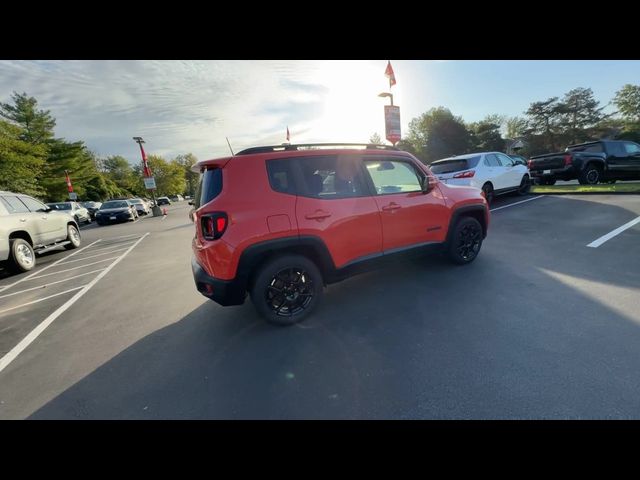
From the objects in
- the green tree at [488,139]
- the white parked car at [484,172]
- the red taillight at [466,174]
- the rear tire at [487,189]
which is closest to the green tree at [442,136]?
the green tree at [488,139]

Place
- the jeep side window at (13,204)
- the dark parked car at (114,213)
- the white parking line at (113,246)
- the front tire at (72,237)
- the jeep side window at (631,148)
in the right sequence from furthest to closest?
1. the dark parked car at (114,213)
2. the jeep side window at (631,148)
3. the front tire at (72,237)
4. the white parking line at (113,246)
5. the jeep side window at (13,204)

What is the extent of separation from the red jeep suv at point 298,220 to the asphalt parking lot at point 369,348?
49 centimetres

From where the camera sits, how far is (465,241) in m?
4.30

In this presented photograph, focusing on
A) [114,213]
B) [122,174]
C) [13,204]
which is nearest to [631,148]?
[13,204]

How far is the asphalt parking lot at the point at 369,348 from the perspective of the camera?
1914mm

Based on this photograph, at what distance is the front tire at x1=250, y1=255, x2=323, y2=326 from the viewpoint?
2865mm

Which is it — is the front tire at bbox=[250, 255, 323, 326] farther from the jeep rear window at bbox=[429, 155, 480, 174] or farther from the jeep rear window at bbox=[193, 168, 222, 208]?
the jeep rear window at bbox=[429, 155, 480, 174]

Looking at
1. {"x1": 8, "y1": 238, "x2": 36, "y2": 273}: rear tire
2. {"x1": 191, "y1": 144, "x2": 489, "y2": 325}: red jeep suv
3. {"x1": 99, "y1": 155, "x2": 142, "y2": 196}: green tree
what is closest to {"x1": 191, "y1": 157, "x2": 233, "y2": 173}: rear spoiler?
{"x1": 191, "y1": 144, "x2": 489, "y2": 325}: red jeep suv

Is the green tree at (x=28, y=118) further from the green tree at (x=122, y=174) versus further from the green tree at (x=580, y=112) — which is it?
the green tree at (x=580, y=112)
